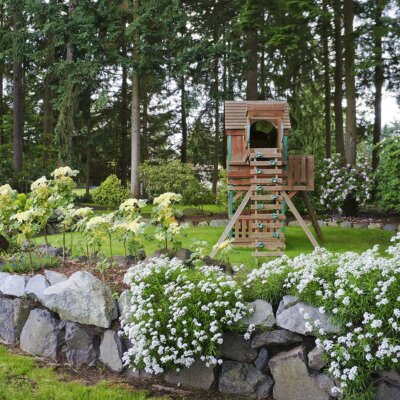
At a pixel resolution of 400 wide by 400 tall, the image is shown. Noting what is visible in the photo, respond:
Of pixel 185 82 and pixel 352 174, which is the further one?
pixel 185 82

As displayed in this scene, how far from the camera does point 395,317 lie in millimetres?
3357

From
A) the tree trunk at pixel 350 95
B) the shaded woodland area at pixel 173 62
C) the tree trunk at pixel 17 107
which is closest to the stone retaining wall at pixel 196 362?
the shaded woodland area at pixel 173 62

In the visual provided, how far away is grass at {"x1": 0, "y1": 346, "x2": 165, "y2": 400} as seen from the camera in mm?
3752

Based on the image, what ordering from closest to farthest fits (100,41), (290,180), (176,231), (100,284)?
1. (100,284)
2. (176,231)
3. (290,180)
4. (100,41)

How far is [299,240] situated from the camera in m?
9.14

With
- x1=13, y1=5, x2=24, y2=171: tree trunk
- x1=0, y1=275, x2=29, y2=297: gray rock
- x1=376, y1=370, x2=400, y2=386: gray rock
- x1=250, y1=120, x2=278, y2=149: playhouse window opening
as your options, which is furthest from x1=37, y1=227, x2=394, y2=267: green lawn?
x1=13, y1=5, x2=24, y2=171: tree trunk

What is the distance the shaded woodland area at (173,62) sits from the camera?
12.5m

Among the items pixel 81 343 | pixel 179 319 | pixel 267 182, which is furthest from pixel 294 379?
pixel 267 182

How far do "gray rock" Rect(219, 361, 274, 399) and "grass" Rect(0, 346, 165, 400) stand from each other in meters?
0.66

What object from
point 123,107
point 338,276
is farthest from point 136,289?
point 123,107

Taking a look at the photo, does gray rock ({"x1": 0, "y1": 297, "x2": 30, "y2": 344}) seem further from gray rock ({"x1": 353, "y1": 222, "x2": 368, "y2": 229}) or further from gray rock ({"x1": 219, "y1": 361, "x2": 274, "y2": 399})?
gray rock ({"x1": 353, "y1": 222, "x2": 368, "y2": 229})

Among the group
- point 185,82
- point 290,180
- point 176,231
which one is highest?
point 185,82

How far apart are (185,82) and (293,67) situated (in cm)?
420

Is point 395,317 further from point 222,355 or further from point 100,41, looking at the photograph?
point 100,41
